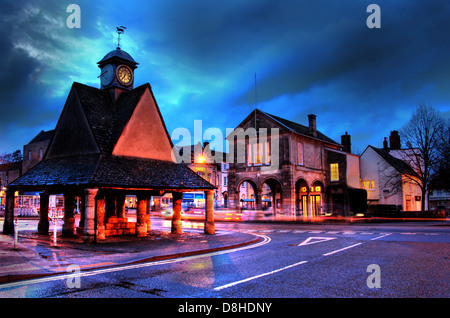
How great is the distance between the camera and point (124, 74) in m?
20.9

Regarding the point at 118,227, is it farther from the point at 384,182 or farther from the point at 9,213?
the point at 384,182

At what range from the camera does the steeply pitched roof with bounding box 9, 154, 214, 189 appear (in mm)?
15457

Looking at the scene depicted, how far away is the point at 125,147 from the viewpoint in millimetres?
17750

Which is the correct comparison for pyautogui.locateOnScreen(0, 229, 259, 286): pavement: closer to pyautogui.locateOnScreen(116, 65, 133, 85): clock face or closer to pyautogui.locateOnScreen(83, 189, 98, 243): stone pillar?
pyautogui.locateOnScreen(83, 189, 98, 243): stone pillar

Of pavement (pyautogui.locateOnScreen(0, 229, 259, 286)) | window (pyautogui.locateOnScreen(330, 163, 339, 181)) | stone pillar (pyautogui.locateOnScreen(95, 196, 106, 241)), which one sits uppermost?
window (pyautogui.locateOnScreen(330, 163, 339, 181))

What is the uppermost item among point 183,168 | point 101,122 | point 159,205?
point 101,122

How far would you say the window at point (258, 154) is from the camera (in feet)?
127

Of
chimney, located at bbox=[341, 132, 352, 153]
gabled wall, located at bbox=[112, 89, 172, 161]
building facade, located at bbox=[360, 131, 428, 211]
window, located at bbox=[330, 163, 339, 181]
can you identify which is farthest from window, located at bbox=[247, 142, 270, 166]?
gabled wall, located at bbox=[112, 89, 172, 161]

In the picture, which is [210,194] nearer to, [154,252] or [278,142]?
[154,252]

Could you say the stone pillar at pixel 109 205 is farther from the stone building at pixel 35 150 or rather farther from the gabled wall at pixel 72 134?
the stone building at pixel 35 150

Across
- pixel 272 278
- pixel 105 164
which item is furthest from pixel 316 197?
pixel 272 278

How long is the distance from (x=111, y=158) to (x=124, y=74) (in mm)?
6416
